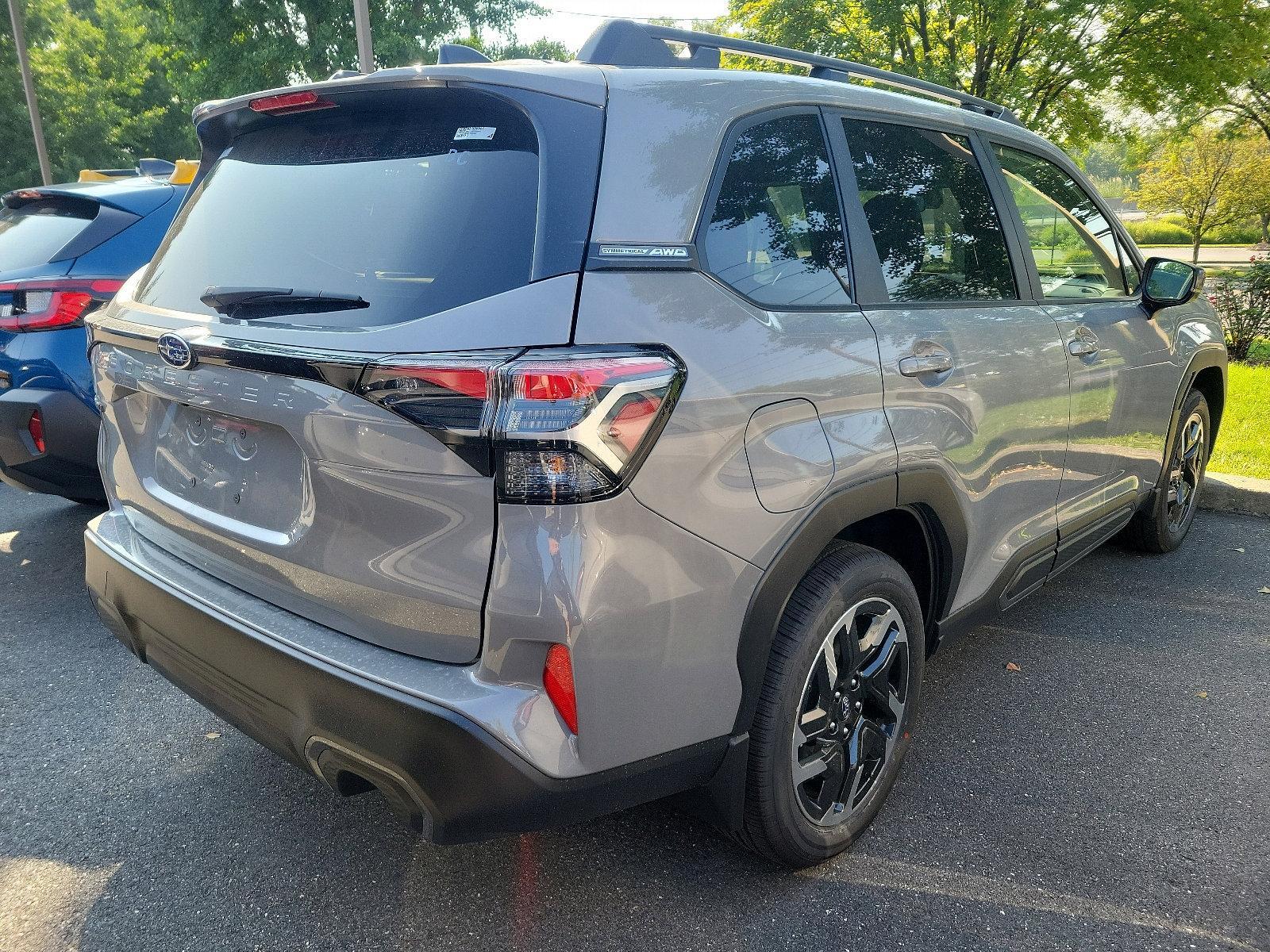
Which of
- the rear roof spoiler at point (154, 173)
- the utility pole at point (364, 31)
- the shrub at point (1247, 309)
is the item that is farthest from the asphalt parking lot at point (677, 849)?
A: the shrub at point (1247, 309)

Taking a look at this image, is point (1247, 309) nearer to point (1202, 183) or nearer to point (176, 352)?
point (176, 352)

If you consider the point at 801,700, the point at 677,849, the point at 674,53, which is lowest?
the point at 677,849

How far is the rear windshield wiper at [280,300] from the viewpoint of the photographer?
A: 1.87m

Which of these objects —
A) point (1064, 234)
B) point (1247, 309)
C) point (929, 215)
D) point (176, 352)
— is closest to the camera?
point (176, 352)

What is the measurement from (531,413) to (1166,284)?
315 cm

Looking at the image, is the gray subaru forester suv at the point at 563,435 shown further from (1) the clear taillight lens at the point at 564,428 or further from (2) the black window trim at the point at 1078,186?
(2) the black window trim at the point at 1078,186

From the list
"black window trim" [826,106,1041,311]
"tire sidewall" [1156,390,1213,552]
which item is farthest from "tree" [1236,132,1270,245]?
"black window trim" [826,106,1041,311]

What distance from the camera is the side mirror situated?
145 inches

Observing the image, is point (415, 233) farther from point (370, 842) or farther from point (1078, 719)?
point (1078, 719)

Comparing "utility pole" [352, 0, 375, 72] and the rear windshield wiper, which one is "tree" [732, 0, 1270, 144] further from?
the rear windshield wiper

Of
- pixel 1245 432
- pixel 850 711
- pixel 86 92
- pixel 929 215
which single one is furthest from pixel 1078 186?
pixel 86 92

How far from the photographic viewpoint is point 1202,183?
3031 centimetres

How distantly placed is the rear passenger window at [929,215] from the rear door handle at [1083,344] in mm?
302

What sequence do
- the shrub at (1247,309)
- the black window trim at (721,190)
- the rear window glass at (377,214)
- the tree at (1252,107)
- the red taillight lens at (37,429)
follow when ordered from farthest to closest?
1. the tree at (1252,107)
2. the shrub at (1247,309)
3. the red taillight lens at (37,429)
4. the black window trim at (721,190)
5. the rear window glass at (377,214)
